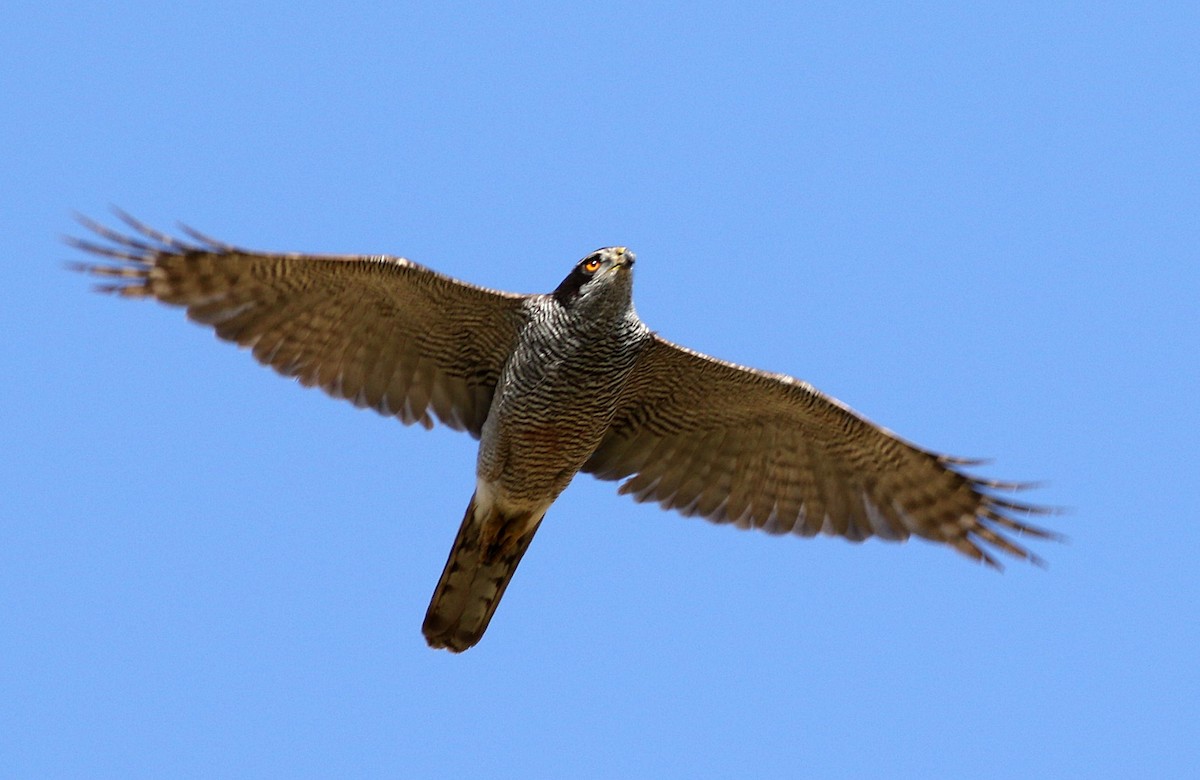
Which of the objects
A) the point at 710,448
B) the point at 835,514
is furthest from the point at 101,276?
the point at 835,514

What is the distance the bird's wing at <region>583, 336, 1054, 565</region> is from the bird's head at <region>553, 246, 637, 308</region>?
939 millimetres

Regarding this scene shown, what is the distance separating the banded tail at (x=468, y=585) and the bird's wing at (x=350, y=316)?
33.7 inches

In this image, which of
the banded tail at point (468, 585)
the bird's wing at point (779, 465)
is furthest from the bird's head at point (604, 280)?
the banded tail at point (468, 585)

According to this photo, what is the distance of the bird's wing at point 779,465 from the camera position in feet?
48.8

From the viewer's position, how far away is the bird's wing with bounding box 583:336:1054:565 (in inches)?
586

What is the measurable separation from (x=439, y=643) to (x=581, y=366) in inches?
105

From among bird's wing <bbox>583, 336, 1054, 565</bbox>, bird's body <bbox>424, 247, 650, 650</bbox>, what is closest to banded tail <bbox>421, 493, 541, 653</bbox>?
bird's body <bbox>424, 247, 650, 650</bbox>

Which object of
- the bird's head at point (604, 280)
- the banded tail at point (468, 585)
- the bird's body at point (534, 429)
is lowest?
the banded tail at point (468, 585)

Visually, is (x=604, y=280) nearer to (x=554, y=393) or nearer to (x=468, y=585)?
(x=554, y=393)

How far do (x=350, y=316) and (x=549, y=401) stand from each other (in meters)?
1.81

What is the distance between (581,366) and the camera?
14.0 m

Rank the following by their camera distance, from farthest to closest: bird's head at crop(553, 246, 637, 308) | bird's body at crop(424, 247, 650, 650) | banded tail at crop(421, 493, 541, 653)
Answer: banded tail at crop(421, 493, 541, 653) → bird's body at crop(424, 247, 650, 650) → bird's head at crop(553, 246, 637, 308)

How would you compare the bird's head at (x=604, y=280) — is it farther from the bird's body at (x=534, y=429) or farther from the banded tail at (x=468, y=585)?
the banded tail at (x=468, y=585)

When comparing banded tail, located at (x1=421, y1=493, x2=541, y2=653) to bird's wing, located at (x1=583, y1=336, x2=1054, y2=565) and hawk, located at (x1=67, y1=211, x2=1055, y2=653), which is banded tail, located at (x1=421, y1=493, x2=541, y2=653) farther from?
bird's wing, located at (x1=583, y1=336, x2=1054, y2=565)
